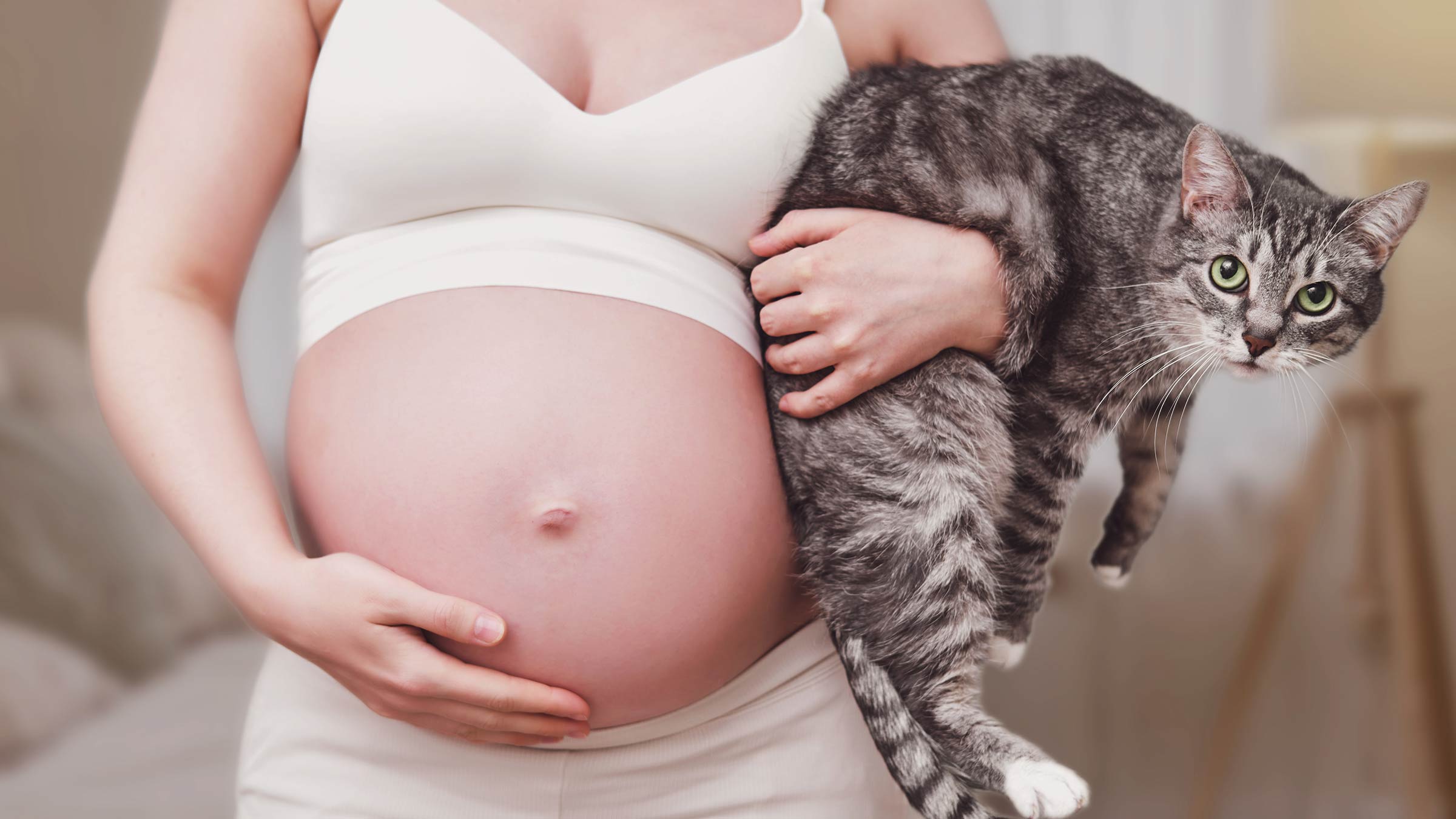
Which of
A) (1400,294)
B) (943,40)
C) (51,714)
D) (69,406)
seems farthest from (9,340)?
(1400,294)

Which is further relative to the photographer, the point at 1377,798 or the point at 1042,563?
the point at 1377,798

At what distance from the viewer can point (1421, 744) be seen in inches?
65.1

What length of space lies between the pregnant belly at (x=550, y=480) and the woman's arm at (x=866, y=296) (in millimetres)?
102

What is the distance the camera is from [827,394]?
811 mm

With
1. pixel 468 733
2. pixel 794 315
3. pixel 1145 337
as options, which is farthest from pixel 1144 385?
pixel 468 733

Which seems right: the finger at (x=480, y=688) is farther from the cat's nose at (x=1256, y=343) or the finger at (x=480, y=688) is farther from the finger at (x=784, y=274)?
the cat's nose at (x=1256, y=343)

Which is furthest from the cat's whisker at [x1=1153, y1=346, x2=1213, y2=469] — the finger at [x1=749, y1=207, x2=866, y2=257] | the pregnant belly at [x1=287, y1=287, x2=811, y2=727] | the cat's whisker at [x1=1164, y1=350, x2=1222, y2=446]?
the pregnant belly at [x1=287, y1=287, x2=811, y2=727]

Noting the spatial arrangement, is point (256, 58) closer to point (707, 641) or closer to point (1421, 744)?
point (707, 641)

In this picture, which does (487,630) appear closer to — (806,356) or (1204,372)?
(806,356)

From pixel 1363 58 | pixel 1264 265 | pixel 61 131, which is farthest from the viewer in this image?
pixel 1363 58

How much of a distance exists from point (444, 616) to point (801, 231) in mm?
462

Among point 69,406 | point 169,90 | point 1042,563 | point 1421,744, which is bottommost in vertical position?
point 1421,744

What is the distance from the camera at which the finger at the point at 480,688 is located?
0.65m

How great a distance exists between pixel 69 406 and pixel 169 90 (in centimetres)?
94
